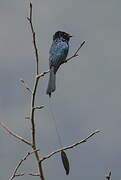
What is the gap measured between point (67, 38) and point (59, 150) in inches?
202

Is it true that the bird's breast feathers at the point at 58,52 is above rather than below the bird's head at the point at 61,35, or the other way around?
below

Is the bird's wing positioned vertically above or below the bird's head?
below

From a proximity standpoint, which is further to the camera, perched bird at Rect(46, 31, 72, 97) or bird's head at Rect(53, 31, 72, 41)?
bird's head at Rect(53, 31, 72, 41)

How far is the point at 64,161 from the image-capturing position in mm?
2969

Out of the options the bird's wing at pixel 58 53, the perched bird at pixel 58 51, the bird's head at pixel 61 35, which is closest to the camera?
the perched bird at pixel 58 51

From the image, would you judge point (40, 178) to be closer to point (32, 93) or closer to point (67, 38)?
point (32, 93)

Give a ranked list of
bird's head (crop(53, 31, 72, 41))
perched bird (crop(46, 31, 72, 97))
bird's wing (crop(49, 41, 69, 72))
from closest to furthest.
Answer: perched bird (crop(46, 31, 72, 97)) < bird's wing (crop(49, 41, 69, 72)) < bird's head (crop(53, 31, 72, 41))

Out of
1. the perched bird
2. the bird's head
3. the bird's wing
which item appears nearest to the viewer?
the perched bird

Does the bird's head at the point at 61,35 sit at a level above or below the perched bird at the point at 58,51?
above

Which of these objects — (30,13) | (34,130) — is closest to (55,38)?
(30,13)

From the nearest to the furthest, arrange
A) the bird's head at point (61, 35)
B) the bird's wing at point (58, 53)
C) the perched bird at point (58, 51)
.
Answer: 1. the perched bird at point (58, 51)
2. the bird's wing at point (58, 53)
3. the bird's head at point (61, 35)

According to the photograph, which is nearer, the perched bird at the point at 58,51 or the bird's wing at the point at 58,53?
the perched bird at the point at 58,51

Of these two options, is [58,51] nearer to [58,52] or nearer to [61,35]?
[58,52]

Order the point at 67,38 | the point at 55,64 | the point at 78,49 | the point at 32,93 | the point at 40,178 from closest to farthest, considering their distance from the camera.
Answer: the point at 40,178 < the point at 32,93 < the point at 78,49 < the point at 55,64 < the point at 67,38
